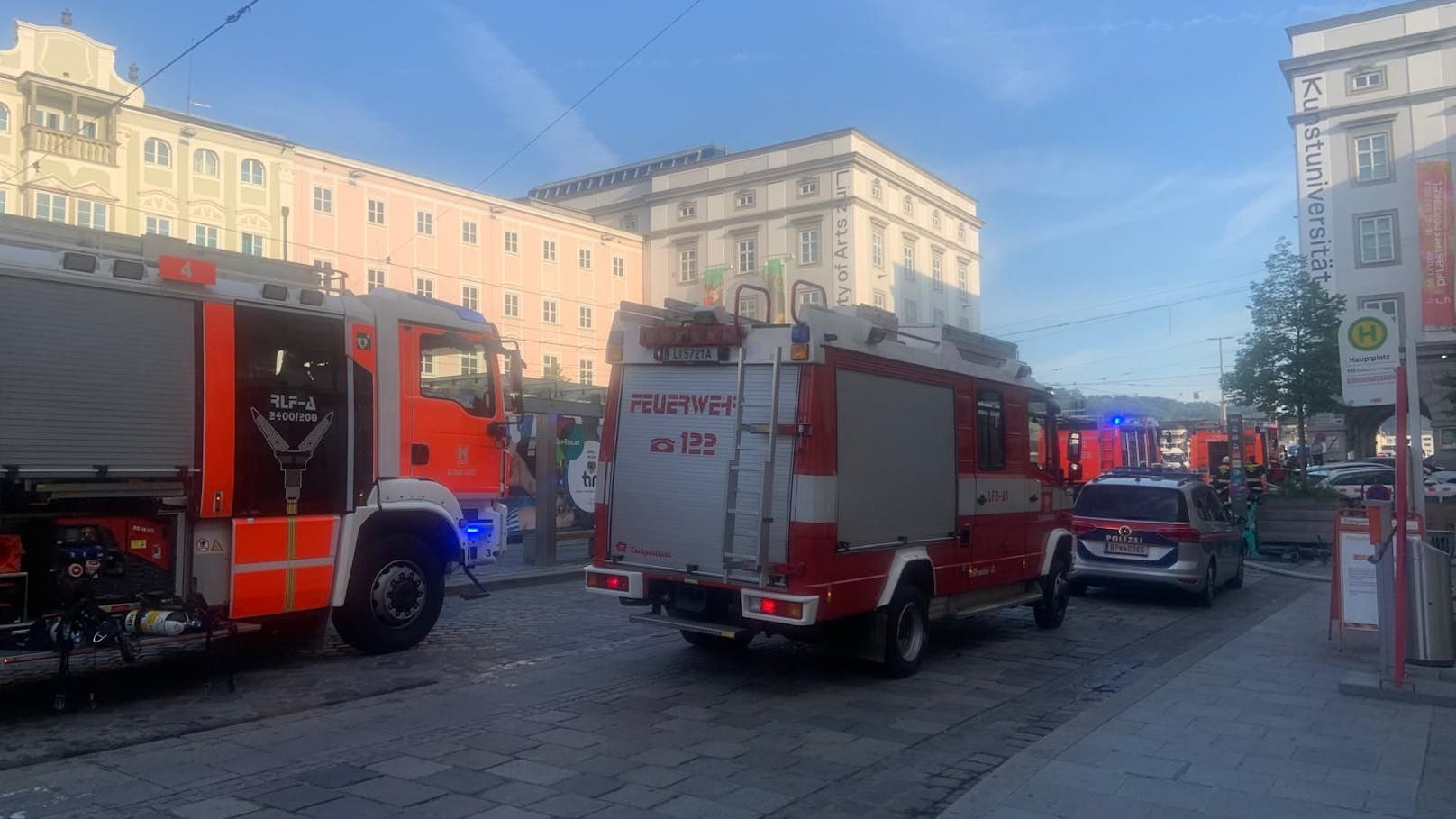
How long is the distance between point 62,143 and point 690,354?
35.5m

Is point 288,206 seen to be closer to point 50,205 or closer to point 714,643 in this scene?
point 50,205

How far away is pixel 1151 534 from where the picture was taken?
1265cm

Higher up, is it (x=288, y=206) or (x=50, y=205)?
(x=288, y=206)

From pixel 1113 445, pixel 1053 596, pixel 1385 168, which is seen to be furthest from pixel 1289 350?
pixel 1385 168

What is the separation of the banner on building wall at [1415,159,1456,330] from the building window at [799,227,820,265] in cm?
2596

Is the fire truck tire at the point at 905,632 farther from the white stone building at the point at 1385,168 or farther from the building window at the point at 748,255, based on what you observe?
the building window at the point at 748,255

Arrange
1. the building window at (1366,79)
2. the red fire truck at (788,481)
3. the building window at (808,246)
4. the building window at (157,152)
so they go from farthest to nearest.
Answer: the building window at (808,246) → the building window at (1366,79) → the building window at (157,152) → the red fire truck at (788,481)

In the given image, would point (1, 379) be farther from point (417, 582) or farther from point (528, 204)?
point (528, 204)

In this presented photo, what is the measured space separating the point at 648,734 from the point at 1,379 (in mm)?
4706

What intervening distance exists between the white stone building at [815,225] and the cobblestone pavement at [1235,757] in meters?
39.1

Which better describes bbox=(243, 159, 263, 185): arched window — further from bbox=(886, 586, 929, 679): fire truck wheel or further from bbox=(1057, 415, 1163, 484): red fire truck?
bbox=(886, 586, 929, 679): fire truck wheel

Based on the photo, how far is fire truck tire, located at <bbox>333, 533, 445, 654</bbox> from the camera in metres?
8.64

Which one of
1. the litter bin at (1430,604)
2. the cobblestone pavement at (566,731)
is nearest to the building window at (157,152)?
the cobblestone pavement at (566,731)

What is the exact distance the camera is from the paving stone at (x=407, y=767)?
18.2ft
